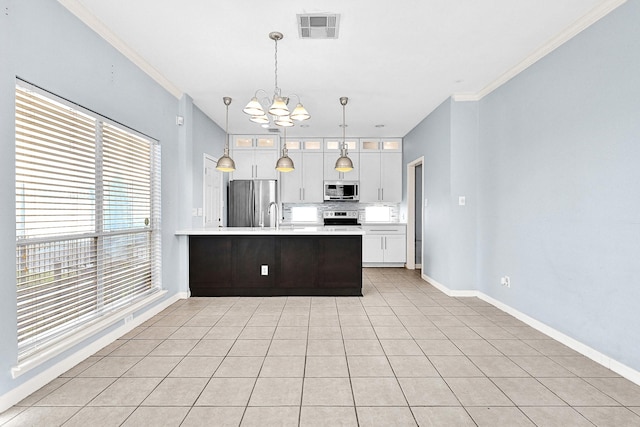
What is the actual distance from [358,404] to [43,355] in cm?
211

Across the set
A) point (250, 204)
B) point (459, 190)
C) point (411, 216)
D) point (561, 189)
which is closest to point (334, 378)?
point (561, 189)

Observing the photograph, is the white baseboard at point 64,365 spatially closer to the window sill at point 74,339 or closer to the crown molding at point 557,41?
the window sill at point 74,339

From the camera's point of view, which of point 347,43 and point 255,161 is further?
point 255,161

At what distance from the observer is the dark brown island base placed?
4.71 metres

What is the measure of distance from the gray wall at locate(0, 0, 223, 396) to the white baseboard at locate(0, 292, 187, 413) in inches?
1.6

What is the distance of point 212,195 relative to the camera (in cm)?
588

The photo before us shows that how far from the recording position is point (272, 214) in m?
6.73

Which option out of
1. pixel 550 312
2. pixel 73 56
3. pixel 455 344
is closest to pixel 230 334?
pixel 455 344

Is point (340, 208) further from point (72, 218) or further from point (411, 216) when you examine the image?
point (72, 218)

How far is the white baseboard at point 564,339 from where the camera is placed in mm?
2425

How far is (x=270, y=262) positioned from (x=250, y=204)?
222cm

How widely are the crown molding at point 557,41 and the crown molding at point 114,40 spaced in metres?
3.81

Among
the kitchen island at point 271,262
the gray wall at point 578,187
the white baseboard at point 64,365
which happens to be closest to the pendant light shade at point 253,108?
the kitchen island at point 271,262

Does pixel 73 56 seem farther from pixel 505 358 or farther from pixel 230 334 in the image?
pixel 505 358
